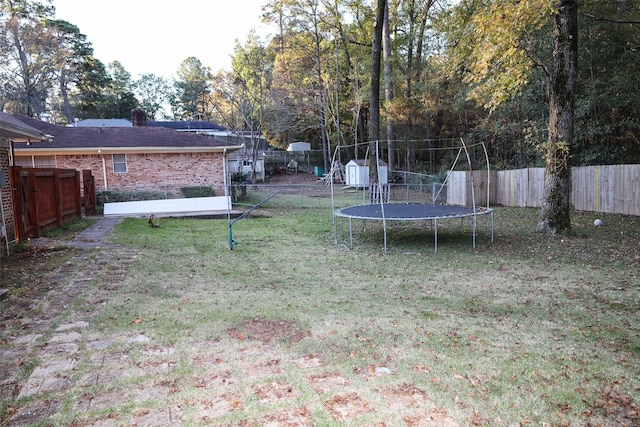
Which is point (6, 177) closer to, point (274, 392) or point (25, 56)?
point (274, 392)

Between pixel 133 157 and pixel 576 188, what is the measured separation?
17213mm

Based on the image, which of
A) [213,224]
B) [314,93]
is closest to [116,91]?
[314,93]

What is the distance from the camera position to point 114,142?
18.0 metres

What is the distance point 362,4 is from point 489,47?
21605 millimetres

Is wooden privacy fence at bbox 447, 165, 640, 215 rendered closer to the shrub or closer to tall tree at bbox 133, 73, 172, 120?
the shrub

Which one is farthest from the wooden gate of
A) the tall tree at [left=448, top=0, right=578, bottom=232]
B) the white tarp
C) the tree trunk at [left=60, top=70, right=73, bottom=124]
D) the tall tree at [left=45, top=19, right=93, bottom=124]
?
the tree trunk at [left=60, top=70, right=73, bottom=124]

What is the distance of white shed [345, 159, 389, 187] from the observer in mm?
25130

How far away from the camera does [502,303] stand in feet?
17.0

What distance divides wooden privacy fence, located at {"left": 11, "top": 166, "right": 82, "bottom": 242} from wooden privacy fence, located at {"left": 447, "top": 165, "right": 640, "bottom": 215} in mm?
10037

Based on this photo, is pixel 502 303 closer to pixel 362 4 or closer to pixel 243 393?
pixel 243 393

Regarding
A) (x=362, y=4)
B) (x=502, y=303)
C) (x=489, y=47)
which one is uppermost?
(x=362, y=4)

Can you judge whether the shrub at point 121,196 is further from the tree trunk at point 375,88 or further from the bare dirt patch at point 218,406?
Result: the bare dirt patch at point 218,406

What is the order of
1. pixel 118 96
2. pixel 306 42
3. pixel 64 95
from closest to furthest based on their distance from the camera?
pixel 306 42
pixel 64 95
pixel 118 96

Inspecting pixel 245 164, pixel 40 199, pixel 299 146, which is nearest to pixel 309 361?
pixel 40 199
